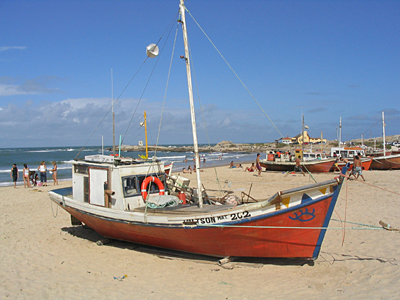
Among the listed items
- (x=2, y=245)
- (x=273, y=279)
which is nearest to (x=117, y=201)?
(x=2, y=245)

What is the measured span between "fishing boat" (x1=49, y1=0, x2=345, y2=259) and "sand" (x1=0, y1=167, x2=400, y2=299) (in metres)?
0.41

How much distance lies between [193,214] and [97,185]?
380cm

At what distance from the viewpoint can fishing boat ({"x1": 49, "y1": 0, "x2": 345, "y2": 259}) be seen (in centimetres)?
621

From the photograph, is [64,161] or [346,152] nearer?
[346,152]

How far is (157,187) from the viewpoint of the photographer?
938 centimetres

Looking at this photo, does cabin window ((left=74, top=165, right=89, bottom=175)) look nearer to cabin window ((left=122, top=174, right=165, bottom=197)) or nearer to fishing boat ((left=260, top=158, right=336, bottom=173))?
cabin window ((left=122, top=174, right=165, bottom=197))

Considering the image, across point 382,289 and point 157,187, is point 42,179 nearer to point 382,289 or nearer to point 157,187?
point 157,187

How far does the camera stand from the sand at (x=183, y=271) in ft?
18.8

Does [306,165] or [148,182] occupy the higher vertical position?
[148,182]

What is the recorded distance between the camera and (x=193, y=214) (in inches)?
273

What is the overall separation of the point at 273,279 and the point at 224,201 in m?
3.36

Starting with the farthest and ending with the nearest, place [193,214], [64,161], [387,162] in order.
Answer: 1. [64,161]
2. [387,162]
3. [193,214]

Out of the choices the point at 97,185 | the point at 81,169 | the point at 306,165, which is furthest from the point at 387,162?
the point at 81,169

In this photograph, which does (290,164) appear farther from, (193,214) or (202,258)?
(193,214)
